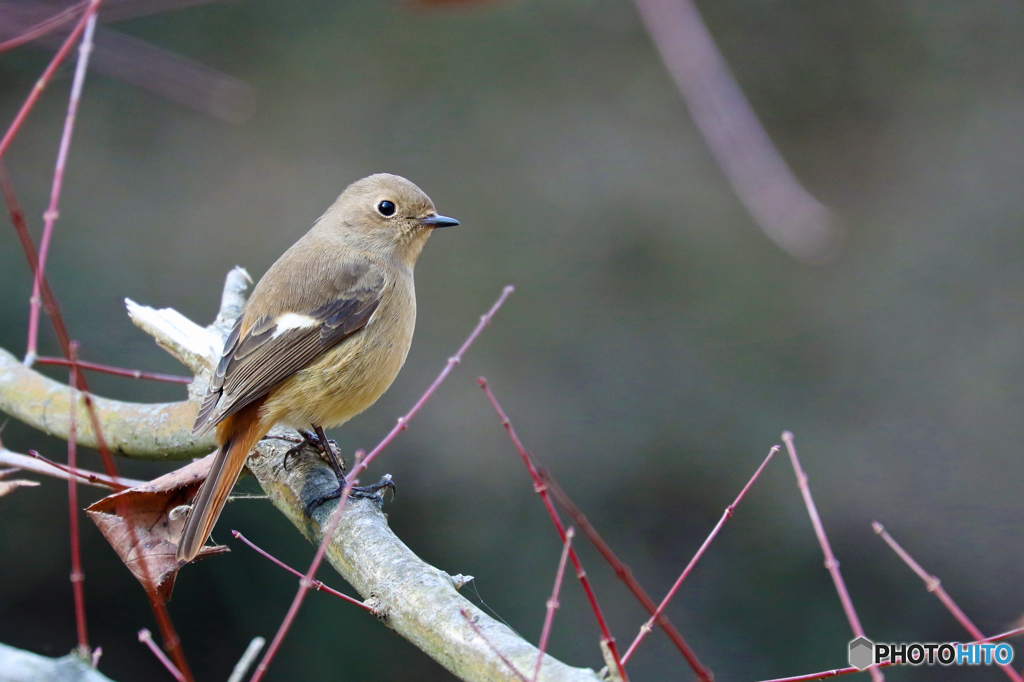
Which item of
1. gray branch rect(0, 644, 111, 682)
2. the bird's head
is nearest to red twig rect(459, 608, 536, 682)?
gray branch rect(0, 644, 111, 682)

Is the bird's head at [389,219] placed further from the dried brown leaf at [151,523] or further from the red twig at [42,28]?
the red twig at [42,28]

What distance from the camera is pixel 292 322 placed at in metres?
2.90

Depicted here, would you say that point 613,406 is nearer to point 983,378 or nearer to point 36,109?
point 983,378

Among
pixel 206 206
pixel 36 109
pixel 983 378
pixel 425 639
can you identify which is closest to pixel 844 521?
pixel 983 378

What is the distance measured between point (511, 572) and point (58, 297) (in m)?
2.97

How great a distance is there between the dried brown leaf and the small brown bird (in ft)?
0.43

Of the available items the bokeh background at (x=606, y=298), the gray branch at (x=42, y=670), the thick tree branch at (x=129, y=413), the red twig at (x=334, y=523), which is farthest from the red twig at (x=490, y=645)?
the bokeh background at (x=606, y=298)

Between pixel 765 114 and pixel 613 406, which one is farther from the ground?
pixel 765 114

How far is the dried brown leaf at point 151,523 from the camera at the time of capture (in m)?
2.25

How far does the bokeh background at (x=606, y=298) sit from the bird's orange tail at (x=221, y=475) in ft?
6.14

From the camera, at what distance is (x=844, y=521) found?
4.87 meters

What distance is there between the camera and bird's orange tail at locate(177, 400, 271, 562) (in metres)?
2.28

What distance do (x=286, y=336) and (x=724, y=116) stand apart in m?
2.24

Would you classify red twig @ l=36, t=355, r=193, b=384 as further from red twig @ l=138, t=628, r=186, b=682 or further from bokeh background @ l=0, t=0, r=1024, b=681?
bokeh background @ l=0, t=0, r=1024, b=681
